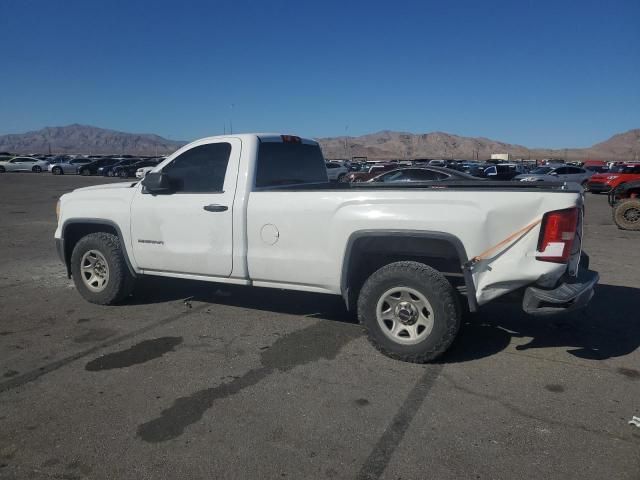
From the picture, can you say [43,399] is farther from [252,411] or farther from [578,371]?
[578,371]

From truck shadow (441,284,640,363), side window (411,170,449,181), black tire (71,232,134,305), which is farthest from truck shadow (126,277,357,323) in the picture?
side window (411,170,449,181)

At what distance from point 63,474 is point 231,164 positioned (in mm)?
3207

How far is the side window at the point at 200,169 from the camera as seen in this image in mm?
5512

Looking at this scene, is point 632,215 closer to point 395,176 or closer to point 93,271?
point 395,176

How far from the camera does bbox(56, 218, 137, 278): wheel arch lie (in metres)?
6.00

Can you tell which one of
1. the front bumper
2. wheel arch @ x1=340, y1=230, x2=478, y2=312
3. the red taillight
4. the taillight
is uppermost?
the red taillight

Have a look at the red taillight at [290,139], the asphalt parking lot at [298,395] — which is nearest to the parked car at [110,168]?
the asphalt parking lot at [298,395]

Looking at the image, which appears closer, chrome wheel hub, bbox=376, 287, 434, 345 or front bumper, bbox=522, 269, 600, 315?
front bumper, bbox=522, 269, 600, 315

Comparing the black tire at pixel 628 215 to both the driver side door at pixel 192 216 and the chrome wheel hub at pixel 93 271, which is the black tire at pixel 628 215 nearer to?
the driver side door at pixel 192 216

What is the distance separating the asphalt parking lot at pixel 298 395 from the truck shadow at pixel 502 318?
3 centimetres

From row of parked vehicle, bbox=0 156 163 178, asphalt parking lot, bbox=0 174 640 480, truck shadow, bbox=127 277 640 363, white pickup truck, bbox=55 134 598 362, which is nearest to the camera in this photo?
asphalt parking lot, bbox=0 174 640 480

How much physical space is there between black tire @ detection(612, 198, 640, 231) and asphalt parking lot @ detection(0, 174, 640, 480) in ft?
28.7

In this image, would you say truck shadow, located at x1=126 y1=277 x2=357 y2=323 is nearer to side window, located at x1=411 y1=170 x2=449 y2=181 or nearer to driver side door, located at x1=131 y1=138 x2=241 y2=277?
driver side door, located at x1=131 y1=138 x2=241 y2=277

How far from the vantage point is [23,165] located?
52.4m
